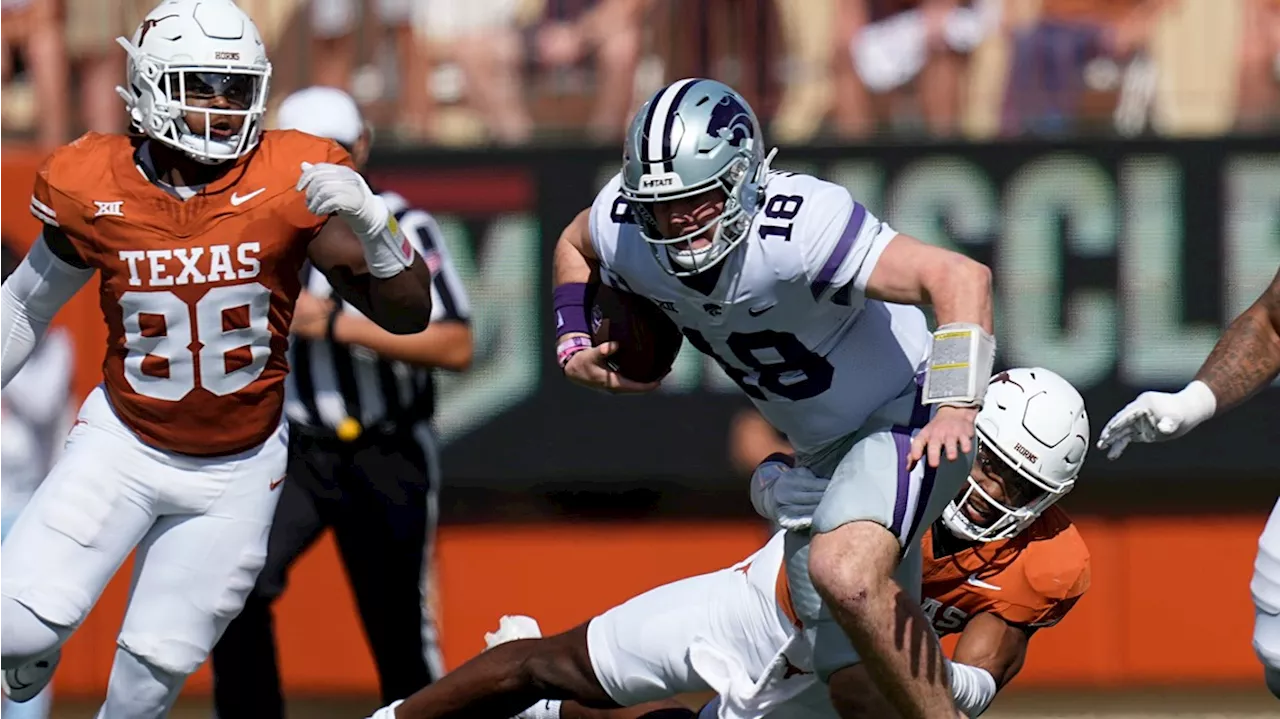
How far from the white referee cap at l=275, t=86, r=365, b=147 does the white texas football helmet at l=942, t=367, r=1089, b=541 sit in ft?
6.45

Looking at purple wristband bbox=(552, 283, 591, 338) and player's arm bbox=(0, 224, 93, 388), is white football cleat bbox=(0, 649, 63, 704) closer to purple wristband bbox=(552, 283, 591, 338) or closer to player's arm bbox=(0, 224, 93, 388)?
player's arm bbox=(0, 224, 93, 388)


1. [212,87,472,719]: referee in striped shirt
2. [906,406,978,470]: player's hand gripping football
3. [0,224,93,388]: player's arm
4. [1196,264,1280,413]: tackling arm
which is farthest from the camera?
[212,87,472,719]: referee in striped shirt

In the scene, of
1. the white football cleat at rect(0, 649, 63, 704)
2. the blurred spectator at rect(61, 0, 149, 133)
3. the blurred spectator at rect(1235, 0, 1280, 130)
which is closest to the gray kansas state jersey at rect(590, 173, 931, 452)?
the white football cleat at rect(0, 649, 63, 704)

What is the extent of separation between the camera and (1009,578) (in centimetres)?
441

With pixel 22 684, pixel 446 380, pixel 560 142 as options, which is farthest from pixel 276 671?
pixel 560 142

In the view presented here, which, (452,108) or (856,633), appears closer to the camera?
(856,633)

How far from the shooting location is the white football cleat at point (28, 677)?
4527mm

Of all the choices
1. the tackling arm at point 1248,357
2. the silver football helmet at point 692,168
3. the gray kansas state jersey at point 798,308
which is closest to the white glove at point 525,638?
the gray kansas state jersey at point 798,308

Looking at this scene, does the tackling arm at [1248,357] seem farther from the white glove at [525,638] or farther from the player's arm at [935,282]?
the white glove at [525,638]

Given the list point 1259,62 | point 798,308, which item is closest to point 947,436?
Answer: point 798,308

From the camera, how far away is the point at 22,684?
4.57 metres

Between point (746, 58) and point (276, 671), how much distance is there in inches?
99.1

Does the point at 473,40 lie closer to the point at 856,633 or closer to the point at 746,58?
the point at 746,58

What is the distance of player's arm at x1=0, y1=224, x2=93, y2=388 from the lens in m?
4.59
